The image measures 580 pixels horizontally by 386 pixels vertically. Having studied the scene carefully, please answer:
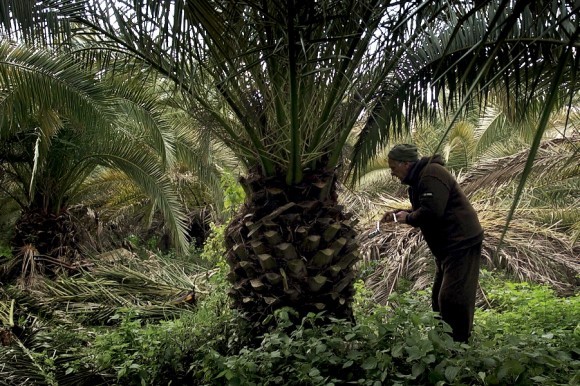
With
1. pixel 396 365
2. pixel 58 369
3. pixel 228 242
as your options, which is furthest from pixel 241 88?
pixel 58 369

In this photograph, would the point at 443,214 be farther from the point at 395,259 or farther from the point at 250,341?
the point at 395,259

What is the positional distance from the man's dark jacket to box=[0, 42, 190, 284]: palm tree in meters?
3.97

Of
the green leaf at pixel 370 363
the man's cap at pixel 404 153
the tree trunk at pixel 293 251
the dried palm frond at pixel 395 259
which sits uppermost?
the man's cap at pixel 404 153

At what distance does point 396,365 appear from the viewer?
4523 millimetres

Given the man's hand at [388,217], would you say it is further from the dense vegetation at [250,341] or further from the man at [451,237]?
the dense vegetation at [250,341]

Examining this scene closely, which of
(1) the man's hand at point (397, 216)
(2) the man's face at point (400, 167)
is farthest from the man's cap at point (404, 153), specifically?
(1) the man's hand at point (397, 216)

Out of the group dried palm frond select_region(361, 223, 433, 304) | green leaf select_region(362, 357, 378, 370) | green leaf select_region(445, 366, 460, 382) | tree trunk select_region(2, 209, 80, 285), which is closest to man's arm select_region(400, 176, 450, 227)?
green leaf select_region(362, 357, 378, 370)

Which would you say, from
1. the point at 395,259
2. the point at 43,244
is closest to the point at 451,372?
the point at 395,259

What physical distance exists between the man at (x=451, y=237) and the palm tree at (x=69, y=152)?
401cm

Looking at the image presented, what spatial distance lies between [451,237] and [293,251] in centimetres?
127

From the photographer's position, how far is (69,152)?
10.4m

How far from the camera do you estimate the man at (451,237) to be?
17.3 ft

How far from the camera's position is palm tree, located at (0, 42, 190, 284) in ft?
25.3

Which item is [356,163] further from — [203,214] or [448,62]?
[203,214]
